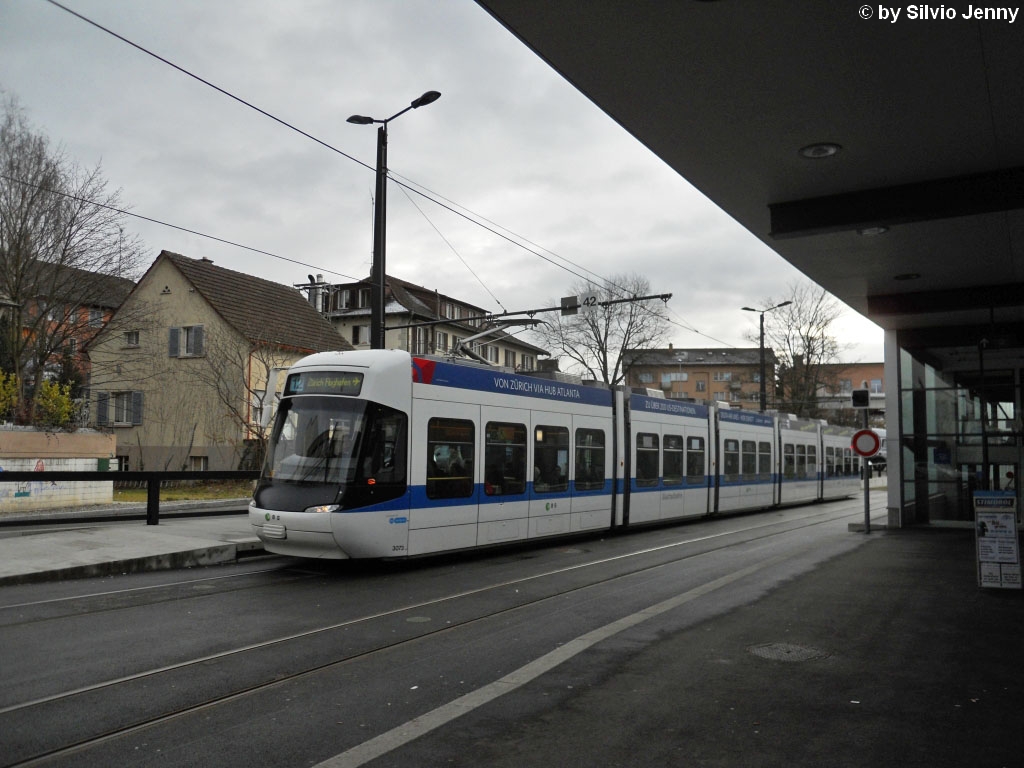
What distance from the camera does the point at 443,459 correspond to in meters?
12.7

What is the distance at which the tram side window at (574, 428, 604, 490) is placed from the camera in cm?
1634

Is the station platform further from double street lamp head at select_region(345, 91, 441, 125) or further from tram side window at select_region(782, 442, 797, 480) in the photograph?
tram side window at select_region(782, 442, 797, 480)

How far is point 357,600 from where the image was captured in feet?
32.4

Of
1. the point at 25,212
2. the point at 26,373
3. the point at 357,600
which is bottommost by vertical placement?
the point at 357,600

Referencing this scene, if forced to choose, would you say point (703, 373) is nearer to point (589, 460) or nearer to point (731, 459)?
point (731, 459)

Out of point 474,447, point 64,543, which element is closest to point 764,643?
point 474,447

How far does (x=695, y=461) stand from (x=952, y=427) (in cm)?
596

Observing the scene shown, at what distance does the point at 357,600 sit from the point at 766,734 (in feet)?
18.9

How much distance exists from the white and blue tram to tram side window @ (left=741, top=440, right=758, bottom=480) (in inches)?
224

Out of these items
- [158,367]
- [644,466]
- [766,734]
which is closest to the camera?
[766,734]

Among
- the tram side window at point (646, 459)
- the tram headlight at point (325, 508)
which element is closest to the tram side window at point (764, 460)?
the tram side window at point (646, 459)

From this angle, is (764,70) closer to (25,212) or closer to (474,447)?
(474,447)

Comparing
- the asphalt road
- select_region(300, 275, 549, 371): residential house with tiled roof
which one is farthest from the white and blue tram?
select_region(300, 275, 549, 371): residential house with tiled roof

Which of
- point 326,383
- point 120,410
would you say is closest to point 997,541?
point 326,383
